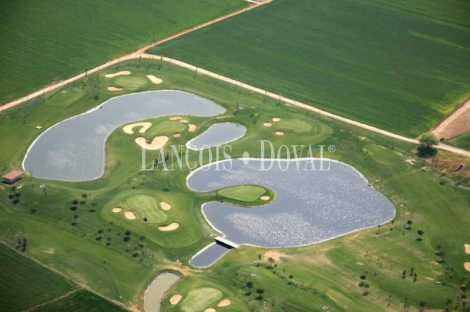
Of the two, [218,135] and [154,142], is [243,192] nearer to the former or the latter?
[218,135]

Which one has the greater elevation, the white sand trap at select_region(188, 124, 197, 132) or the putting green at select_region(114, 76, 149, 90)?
the putting green at select_region(114, 76, 149, 90)

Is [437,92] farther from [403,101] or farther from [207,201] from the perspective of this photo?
[207,201]

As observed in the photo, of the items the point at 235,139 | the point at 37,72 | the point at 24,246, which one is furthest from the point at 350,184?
the point at 37,72

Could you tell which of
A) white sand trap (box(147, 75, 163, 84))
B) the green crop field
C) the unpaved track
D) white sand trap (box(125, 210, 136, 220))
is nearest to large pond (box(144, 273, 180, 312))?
white sand trap (box(125, 210, 136, 220))

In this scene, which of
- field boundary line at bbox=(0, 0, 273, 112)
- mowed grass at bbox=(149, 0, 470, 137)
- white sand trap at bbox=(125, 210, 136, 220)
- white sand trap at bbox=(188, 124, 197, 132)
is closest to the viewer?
white sand trap at bbox=(125, 210, 136, 220)

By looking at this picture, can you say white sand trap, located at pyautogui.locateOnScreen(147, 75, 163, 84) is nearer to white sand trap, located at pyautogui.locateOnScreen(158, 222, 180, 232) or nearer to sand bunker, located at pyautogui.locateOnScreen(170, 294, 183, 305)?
white sand trap, located at pyautogui.locateOnScreen(158, 222, 180, 232)
